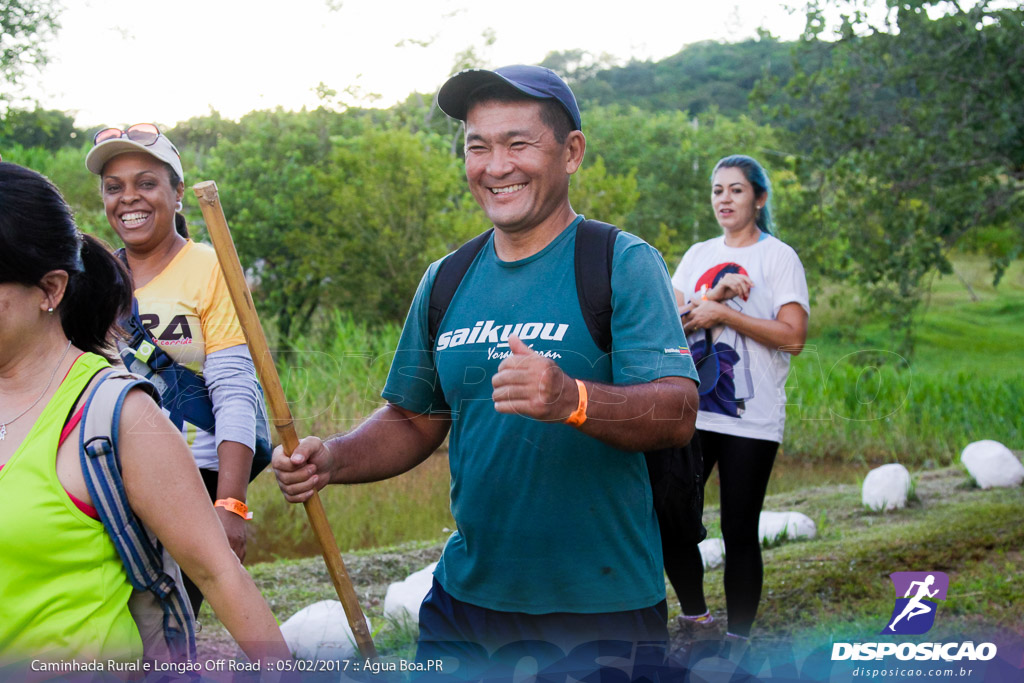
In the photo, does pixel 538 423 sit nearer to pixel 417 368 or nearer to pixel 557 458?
pixel 557 458

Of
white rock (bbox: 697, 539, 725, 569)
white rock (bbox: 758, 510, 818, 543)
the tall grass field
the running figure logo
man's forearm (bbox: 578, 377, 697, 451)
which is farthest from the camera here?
the tall grass field

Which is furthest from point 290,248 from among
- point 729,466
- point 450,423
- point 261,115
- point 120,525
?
point 120,525

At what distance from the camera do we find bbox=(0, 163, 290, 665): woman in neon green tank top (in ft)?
5.51

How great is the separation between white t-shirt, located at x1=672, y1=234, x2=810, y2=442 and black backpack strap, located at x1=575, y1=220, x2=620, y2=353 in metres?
1.74

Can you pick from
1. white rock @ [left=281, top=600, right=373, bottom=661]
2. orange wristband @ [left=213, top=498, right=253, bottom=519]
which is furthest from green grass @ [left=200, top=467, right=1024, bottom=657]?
orange wristband @ [left=213, top=498, right=253, bottom=519]

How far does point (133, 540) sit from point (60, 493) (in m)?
0.15

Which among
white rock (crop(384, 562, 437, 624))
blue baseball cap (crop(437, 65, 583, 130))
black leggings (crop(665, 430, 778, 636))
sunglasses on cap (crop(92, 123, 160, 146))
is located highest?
sunglasses on cap (crop(92, 123, 160, 146))

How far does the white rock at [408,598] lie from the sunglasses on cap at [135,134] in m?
2.29

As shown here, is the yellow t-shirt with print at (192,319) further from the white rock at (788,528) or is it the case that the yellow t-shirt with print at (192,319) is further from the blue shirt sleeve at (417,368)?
the white rock at (788,528)

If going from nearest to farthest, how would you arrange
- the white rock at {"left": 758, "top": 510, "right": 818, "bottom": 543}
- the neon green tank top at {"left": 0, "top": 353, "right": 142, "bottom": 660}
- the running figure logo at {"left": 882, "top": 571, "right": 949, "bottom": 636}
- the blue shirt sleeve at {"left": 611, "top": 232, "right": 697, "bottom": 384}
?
the neon green tank top at {"left": 0, "top": 353, "right": 142, "bottom": 660}
the blue shirt sleeve at {"left": 611, "top": 232, "right": 697, "bottom": 384}
the running figure logo at {"left": 882, "top": 571, "right": 949, "bottom": 636}
the white rock at {"left": 758, "top": 510, "right": 818, "bottom": 543}

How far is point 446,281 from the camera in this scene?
242 cm

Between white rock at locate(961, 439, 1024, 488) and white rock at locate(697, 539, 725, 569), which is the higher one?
white rock at locate(697, 539, 725, 569)

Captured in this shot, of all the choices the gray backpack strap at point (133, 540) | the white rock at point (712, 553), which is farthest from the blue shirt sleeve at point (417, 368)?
the white rock at point (712, 553)

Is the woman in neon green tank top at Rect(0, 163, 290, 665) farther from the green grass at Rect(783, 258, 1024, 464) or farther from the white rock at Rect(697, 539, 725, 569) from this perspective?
the green grass at Rect(783, 258, 1024, 464)
